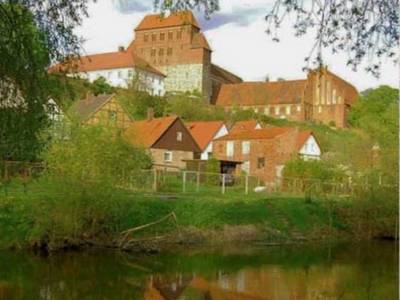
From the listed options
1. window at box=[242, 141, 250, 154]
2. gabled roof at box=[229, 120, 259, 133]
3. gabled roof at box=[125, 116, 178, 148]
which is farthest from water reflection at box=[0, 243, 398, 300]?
gabled roof at box=[229, 120, 259, 133]

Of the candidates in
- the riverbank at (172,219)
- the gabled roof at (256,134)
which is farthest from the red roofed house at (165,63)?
the riverbank at (172,219)

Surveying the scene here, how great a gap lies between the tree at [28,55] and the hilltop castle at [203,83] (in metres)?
77.9

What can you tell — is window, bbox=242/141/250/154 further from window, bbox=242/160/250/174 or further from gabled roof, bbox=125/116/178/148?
gabled roof, bbox=125/116/178/148

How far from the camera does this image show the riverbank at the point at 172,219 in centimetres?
2284

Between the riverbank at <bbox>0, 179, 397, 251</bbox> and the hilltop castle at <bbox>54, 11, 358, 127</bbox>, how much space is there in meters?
56.6

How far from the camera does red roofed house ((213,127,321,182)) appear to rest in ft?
169

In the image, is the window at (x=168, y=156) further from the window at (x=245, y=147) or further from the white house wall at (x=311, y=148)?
the white house wall at (x=311, y=148)

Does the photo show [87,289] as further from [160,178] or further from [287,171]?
[287,171]

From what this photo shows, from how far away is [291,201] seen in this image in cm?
3094

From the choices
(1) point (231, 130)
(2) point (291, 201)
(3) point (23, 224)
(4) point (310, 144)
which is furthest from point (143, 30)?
(3) point (23, 224)

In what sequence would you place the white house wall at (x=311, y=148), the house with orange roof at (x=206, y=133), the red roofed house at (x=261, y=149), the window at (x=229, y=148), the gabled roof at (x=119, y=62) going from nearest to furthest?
the red roofed house at (x=261, y=149)
the window at (x=229, y=148)
the white house wall at (x=311, y=148)
the house with orange roof at (x=206, y=133)
the gabled roof at (x=119, y=62)

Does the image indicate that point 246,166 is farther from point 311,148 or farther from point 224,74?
point 224,74

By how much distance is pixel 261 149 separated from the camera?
173 feet

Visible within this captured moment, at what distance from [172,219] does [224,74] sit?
267ft
